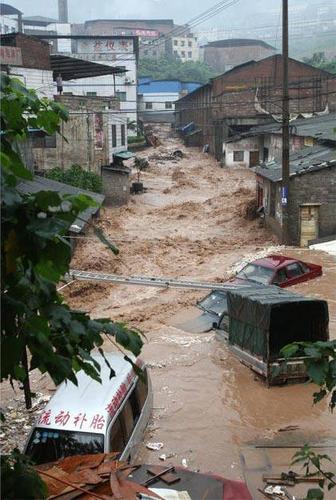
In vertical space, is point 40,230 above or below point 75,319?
above

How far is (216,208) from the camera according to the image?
1341 inches

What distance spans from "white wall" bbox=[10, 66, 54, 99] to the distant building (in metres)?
87.0

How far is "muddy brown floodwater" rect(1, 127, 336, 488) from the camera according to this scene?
10.6 metres

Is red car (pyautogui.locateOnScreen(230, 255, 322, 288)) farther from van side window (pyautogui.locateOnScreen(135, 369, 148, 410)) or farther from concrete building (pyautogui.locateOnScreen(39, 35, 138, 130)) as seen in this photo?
concrete building (pyautogui.locateOnScreen(39, 35, 138, 130))

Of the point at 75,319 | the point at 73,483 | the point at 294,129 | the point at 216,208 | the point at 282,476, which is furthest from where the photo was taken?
the point at 294,129

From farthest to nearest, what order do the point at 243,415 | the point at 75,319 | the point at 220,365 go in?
the point at 220,365 → the point at 243,415 → the point at 75,319

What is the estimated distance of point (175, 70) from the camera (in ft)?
351

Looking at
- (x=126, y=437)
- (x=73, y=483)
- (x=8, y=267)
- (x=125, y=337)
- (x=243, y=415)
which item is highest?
(x=8, y=267)

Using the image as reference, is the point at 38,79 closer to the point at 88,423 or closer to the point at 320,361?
the point at 88,423

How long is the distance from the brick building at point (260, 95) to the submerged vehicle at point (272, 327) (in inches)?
1635

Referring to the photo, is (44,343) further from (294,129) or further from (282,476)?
(294,129)

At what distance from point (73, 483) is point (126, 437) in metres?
3.86

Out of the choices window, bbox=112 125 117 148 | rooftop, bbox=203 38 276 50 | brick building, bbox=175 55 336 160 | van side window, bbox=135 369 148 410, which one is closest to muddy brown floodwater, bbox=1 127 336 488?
van side window, bbox=135 369 148 410

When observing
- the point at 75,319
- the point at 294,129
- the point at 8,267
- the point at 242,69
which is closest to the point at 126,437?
the point at 75,319
